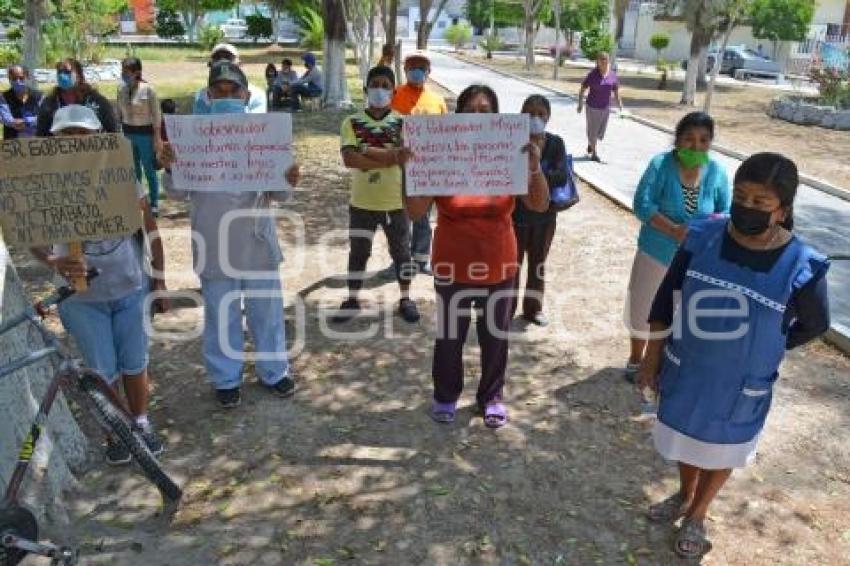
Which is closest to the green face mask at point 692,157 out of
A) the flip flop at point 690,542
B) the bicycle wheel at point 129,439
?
the flip flop at point 690,542

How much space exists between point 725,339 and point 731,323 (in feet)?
0.25

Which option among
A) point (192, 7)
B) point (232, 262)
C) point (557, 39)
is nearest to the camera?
point (232, 262)

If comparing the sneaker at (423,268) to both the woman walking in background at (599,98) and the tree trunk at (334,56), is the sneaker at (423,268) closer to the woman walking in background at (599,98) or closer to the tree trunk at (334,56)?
the woman walking in background at (599,98)

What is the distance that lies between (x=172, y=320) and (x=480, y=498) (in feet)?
10.8

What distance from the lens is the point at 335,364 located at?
17.4 feet

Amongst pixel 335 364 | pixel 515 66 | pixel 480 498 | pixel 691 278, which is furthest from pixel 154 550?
pixel 515 66

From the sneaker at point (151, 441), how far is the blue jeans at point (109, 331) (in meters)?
0.36

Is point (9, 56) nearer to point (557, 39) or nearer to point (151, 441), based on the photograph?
point (557, 39)

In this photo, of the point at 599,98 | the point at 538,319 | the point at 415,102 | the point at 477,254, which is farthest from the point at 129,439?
the point at 599,98

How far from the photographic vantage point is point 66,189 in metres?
3.28

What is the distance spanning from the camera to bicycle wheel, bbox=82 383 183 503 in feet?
11.0

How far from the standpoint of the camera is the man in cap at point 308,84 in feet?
57.9

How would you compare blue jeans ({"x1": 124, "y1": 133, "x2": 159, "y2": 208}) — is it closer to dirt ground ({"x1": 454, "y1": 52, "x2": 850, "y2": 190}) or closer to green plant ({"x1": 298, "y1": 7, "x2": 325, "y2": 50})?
dirt ground ({"x1": 454, "y1": 52, "x2": 850, "y2": 190})

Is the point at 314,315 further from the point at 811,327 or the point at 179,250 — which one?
the point at 811,327
